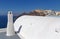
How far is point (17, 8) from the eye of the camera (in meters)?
6.45

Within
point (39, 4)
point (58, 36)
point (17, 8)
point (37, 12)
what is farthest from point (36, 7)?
point (58, 36)

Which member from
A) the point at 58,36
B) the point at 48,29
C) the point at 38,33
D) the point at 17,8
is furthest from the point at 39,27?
the point at 17,8

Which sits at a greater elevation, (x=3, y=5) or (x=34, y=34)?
(x=3, y=5)

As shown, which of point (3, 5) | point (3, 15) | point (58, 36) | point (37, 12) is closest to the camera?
point (58, 36)

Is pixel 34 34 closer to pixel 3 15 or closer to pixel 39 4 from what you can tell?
pixel 3 15

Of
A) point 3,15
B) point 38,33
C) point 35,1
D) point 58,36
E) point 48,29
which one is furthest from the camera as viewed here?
point 35,1

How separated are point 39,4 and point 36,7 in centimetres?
22

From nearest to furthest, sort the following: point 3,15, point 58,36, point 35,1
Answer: point 58,36, point 3,15, point 35,1

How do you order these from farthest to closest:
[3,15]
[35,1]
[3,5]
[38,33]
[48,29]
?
1. [35,1]
2. [3,5]
3. [3,15]
4. [38,33]
5. [48,29]

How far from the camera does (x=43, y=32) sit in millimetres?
2264

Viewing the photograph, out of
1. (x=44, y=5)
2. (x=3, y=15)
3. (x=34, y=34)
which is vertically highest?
(x=44, y=5)

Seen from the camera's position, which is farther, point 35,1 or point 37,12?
point 35,1

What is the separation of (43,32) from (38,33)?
0.15 metres

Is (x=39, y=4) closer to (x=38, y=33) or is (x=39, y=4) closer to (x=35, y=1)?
(x=35, y=1)
